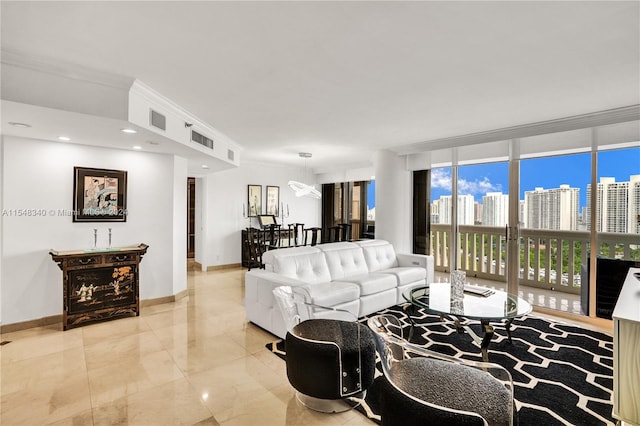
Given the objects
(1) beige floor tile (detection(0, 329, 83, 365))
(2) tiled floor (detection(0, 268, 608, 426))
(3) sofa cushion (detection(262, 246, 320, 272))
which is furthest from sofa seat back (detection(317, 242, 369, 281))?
(1) beige floor tile (detection(0, 329, 83, 365))

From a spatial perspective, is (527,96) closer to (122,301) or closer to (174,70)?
(174,70)

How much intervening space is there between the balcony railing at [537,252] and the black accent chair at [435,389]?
11.1ft

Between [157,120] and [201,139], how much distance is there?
39.0 inches

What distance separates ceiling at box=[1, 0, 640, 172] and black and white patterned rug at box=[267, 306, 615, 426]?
8.13 feet

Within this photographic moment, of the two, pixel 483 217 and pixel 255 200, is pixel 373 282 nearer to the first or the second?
pixel 483 217

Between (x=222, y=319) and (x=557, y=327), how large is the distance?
13.2 ft

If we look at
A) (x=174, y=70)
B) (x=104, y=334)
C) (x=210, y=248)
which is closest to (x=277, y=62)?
(x=174, y=70)

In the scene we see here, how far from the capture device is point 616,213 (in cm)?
363

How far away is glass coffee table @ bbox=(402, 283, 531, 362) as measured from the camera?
2654 mm

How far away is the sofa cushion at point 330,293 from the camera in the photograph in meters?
3.15

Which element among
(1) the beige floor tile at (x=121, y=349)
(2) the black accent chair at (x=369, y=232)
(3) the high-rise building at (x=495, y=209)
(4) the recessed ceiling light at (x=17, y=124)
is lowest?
(1) the beige floor tile at (x=121, y=349)

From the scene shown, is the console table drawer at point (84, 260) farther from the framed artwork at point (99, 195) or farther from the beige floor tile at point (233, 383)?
the beige floor tile at point (233, 383)

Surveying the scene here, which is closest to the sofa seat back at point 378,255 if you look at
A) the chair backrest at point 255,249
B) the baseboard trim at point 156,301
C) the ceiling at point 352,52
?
the chair backrest at point 255,249

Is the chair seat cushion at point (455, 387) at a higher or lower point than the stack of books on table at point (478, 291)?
lower
